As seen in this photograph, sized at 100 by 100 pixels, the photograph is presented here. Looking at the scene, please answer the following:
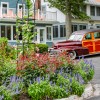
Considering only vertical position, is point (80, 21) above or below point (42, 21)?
above

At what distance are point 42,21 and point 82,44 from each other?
52.4 ft

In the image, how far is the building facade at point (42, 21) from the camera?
125ft

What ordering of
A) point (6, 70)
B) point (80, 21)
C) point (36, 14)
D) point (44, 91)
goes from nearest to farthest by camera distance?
point (44, 91) < point (6, 70) < point (36, 14) < point (80, 21)

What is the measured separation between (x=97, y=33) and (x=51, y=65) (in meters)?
17.2

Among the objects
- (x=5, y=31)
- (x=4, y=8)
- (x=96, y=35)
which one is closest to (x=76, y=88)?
(x=96, y=35)

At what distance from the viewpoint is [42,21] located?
134 ft

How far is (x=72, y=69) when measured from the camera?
1075 centimetres

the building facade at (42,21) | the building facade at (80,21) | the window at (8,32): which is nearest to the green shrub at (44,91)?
the building facade at (42,21)

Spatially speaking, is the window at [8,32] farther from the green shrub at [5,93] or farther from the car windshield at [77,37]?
the green shrub at [5,93]

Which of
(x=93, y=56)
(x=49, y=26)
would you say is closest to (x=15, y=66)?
(x=93, y=56)

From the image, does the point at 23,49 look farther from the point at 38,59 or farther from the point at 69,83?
the point at 69,83

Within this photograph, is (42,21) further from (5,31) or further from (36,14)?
(5,31)

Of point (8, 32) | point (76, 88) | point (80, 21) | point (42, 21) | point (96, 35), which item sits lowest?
point (76, 88)

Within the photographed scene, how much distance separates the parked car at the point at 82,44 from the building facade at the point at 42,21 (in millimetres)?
8059
